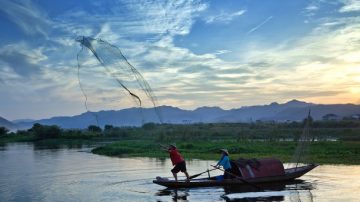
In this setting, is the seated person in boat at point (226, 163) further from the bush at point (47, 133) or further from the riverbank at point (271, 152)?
the bush at point (47, 133)

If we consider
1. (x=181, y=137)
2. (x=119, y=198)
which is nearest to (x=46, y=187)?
(x=119, y=198)

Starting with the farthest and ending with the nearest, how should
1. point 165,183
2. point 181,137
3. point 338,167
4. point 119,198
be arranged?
point 181,137 → point 338,167 → point 165,183 → point 119,198

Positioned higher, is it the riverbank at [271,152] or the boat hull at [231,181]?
the riverbank at [271,152]

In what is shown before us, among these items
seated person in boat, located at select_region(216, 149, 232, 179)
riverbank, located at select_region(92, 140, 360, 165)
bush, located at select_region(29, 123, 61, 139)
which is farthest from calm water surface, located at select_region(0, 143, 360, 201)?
bush, located at select_region(29, 123, 61, 139)

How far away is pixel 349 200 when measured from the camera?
16422 mm

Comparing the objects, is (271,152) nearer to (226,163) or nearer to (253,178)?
(253,178)

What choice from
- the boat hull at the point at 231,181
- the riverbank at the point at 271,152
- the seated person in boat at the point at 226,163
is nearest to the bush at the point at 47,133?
the riverbank at the point at 271,152

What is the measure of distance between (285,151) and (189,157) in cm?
799

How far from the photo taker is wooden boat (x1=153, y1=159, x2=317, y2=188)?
20.3m

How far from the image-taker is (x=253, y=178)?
2139 cm

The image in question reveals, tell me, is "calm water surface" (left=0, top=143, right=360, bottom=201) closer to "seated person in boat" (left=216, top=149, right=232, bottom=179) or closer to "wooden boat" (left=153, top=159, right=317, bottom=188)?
"wooden boat" (left=153, top=159, right=317, bottom=188)

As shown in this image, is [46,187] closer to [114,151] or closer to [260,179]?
[260,179]

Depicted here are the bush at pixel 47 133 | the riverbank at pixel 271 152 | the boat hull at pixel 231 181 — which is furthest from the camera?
the bush at pixel 47 133

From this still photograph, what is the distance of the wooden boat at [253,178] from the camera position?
801 inches
